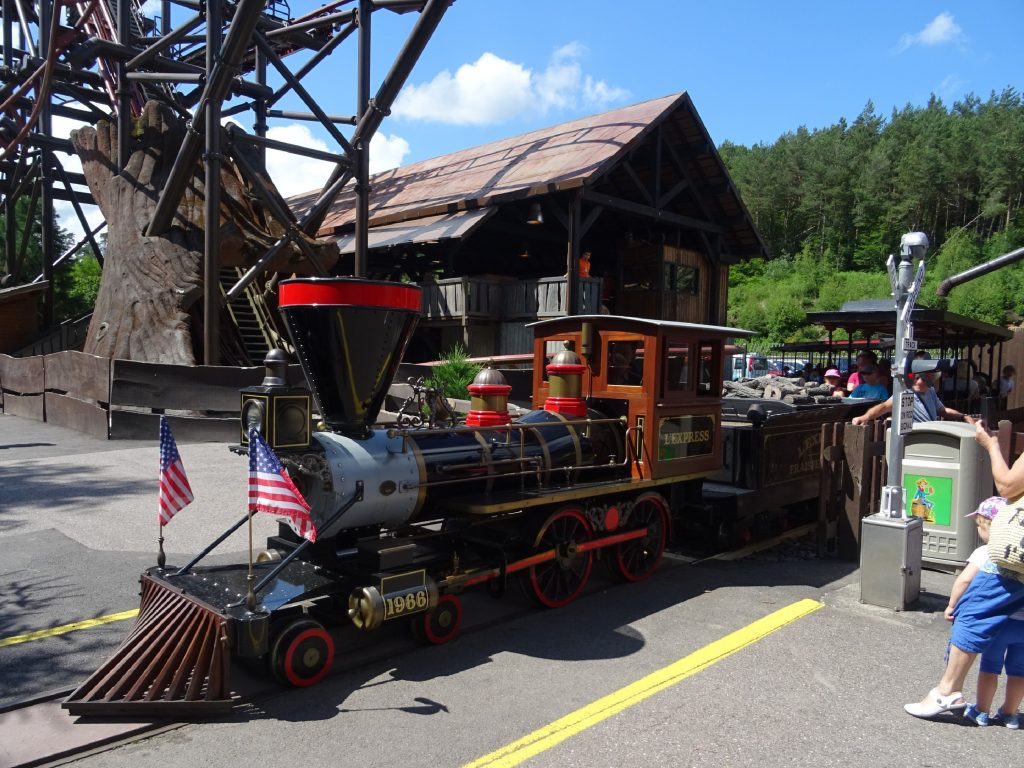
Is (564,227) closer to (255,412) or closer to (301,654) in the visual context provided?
(255,412)

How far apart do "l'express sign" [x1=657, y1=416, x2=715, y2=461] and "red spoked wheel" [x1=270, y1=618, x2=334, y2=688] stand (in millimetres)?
3341

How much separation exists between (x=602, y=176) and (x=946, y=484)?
10.6 metres

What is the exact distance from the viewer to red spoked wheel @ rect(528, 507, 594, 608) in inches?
226

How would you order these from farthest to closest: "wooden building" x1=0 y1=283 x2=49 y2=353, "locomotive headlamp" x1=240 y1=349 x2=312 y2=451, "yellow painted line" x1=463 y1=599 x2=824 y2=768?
1. "wooden building" x1=0 y1=283 x2=49 y2=353
2. "locomotive headlamp" x1=240 y1=349 x2=312 y2=451
3. "yellow painted line" x1=463 y1=599 x2=824 y2=768

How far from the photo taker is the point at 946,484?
6.50 m

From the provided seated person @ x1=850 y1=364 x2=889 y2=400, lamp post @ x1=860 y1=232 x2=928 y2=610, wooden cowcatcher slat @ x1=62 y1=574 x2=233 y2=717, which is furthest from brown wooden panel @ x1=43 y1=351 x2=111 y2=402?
seated person @ x1=850 y1=364 x2=889 y2=400

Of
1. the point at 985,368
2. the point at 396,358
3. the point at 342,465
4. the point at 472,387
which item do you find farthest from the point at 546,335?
the point at 985,368

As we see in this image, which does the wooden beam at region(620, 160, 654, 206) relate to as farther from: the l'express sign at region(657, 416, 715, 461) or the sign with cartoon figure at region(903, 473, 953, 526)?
the sign with cartoon figure at region(903, 473, 953, 526)

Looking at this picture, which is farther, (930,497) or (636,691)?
(930,497)

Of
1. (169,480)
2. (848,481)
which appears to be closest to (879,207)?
(848,481)

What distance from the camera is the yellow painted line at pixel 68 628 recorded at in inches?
191

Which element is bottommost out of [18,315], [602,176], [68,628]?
[68,628]

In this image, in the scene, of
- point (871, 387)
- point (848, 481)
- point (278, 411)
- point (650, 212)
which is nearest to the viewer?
point (278, 411)

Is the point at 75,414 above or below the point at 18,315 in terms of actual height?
below
